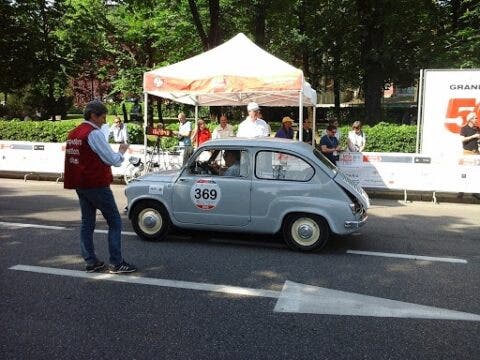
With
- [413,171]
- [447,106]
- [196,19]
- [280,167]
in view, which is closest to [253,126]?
[413,171]

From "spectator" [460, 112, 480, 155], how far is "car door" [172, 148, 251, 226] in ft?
24.3

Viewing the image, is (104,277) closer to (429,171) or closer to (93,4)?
(429,171)

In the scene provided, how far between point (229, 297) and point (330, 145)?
290 inches

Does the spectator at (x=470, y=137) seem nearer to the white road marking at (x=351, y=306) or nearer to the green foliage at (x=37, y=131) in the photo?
the white road marking at (x=351, y=306)

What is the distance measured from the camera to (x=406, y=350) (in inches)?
159

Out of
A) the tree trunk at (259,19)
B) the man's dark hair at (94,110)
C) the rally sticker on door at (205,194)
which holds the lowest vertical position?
the rally sticker on door at (205,194)

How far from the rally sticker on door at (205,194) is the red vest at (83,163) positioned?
70.7 inches

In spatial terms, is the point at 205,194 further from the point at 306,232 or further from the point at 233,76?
the point at 233,76

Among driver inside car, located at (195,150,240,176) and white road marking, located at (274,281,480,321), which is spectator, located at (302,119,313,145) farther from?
white road marking, located at (274,281,480,321)

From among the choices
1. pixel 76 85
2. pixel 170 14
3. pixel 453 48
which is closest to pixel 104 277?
pixel 453 48

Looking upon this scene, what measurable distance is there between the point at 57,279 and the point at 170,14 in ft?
81.6

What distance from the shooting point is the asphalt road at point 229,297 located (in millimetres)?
4055

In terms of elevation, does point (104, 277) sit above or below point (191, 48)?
below

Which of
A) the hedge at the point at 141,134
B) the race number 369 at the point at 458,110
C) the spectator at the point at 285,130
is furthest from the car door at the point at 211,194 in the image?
the hedge at the point at 141,134
